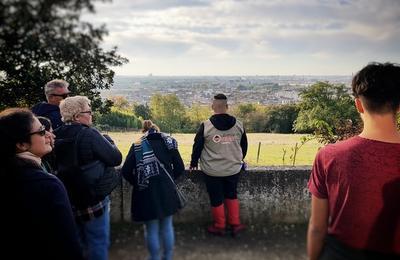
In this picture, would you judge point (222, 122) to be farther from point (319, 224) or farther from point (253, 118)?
point (253, 118)

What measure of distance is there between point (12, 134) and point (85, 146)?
1.23m

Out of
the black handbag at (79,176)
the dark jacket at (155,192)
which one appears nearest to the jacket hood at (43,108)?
the black handbag at (79,176)

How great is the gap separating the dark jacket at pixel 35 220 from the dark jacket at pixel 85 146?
1243 millimetres

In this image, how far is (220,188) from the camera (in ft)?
14.0

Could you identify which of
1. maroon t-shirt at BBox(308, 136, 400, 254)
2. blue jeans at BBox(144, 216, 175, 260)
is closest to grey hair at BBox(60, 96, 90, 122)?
blue jeans at BBox(144, 216, 175, 260)

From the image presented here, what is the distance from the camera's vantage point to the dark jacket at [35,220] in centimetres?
153

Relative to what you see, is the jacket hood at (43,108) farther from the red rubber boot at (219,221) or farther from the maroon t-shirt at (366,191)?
the maroon t-shirt at (366,191)

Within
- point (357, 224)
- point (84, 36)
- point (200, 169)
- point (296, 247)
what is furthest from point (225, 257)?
point (84, 36)

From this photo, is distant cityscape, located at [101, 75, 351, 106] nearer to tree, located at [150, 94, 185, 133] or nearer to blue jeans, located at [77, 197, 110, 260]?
blue jeans, located at [77, 197, 110, 260]

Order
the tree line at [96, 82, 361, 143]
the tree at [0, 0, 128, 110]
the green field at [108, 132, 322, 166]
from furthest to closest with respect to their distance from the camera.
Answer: the tree line at [96, 82, 361, 143] < the green field at [108, 132, 322, 166] < the tree at [0, 0, 128, 110]

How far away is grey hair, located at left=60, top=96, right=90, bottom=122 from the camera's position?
2.83m

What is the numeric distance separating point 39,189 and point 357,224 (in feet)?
4.53

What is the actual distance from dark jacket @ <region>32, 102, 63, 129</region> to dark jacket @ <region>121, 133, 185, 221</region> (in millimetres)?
687

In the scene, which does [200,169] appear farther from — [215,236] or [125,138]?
[125,138]
